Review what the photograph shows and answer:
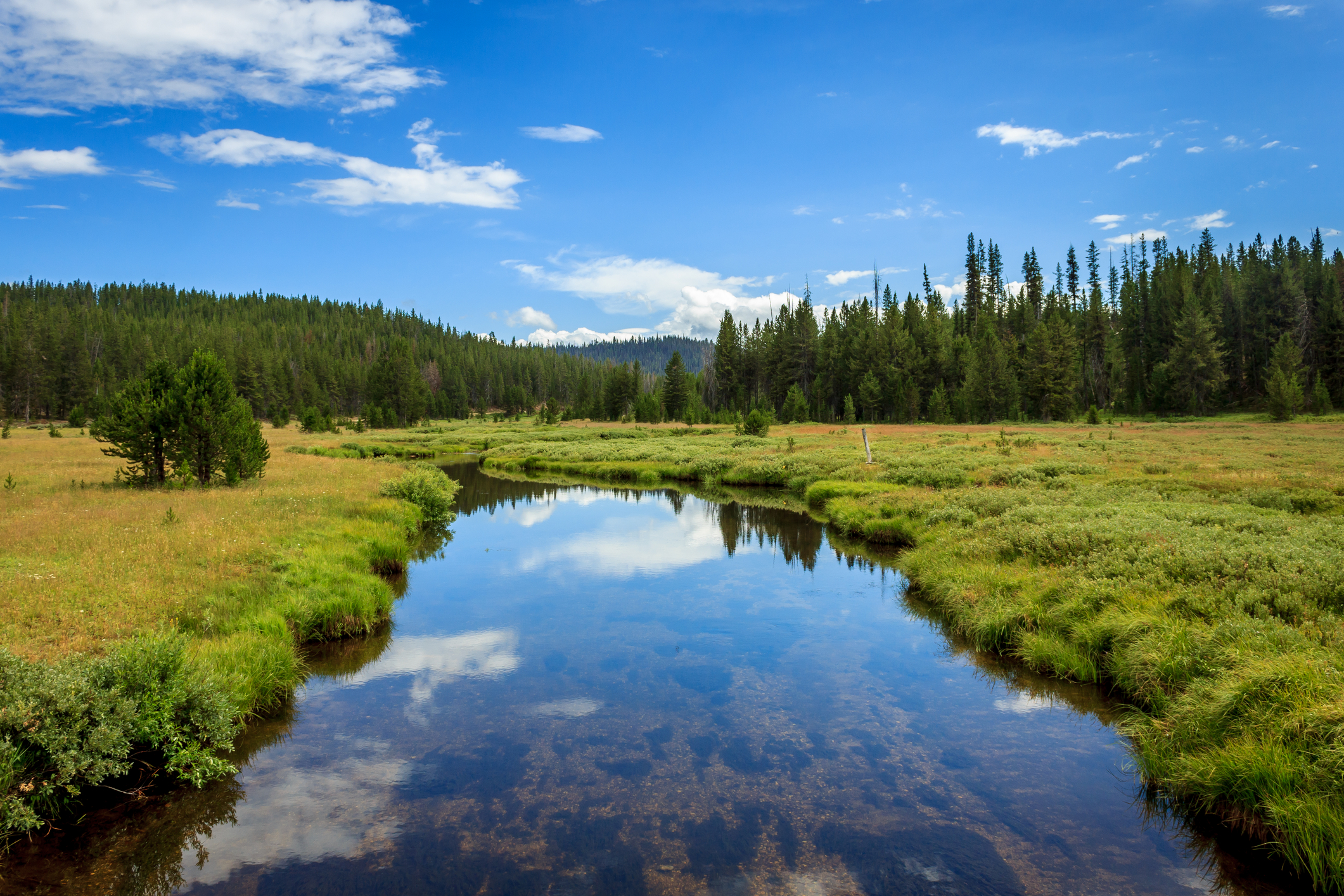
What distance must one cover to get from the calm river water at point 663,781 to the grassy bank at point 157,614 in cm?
64

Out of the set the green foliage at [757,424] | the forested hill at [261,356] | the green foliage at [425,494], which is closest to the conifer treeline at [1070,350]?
the green foliage at [757,424]

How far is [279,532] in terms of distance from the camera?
16047mm

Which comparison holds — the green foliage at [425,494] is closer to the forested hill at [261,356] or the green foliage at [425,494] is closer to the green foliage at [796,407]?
the forested hill at [261,356]

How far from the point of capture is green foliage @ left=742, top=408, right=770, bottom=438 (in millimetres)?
56250

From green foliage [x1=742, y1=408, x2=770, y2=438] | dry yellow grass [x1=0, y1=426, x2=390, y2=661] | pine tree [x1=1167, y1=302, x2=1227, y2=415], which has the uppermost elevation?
pine tree [x1=1167, y1=302, x2=1227, y2=415]

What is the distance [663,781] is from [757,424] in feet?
161

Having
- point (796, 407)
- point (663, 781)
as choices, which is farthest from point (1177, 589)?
point (796, 407)

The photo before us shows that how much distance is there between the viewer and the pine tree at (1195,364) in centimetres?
7150

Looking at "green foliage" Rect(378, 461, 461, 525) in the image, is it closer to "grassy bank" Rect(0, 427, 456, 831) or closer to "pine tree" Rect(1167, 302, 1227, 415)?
"grassy bank" Rect(0, 427, 456, 831)

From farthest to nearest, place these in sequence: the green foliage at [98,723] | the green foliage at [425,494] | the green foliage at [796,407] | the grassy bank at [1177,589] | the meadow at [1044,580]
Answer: the green foliage at [796,407] < the green foliage at [425,494] < the meadow at [1044,580] < the grassy bank at [1177,589] < the green foliage at [98,723]

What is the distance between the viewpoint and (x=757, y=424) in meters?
56.3

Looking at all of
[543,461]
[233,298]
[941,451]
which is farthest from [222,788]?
[233,298]

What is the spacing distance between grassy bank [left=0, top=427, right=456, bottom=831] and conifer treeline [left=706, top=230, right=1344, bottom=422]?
62.2 m

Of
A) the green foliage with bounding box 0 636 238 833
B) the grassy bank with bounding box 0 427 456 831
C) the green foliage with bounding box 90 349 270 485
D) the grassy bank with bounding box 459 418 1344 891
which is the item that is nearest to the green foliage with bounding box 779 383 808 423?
→ the grassy bank with bounding box 459 418 1344 891
